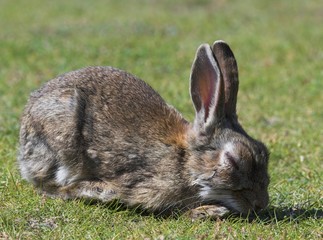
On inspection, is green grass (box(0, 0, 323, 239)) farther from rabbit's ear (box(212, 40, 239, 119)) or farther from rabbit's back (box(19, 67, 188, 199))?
rabbit's ear (box(212, 40, 239, 119))

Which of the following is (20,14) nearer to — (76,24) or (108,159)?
(76,24)

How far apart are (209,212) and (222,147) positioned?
528 millimetres

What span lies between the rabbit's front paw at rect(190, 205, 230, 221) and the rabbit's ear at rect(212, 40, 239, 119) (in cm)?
76

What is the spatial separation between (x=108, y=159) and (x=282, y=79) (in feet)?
20.9

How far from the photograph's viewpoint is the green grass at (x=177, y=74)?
19.7 feet

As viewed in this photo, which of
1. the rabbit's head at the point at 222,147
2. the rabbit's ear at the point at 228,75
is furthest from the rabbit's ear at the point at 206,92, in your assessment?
the rabbit's ear at the point at 228,75

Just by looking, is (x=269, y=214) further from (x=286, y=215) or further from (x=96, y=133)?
(x=96, y=133)

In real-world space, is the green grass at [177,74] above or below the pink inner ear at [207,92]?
below

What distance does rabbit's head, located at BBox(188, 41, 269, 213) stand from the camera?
6.02 m

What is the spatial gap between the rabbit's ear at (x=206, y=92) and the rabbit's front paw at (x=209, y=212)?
605 millimetres

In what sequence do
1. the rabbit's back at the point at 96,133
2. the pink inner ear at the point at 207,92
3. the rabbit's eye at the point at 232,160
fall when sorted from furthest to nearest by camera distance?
the rabbit's back at the point at 96,133, the pink inner ear at the point at 207,92, the rabbit's eye at the point at 232,160

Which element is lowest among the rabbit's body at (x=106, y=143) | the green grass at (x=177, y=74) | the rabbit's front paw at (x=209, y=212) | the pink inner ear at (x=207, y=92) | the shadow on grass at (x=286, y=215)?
the green grass at (x=177, y=74)

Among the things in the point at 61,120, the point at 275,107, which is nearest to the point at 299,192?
the point at 61,120

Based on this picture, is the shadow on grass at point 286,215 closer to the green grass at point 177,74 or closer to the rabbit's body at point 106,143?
the green grass at point 177,74
